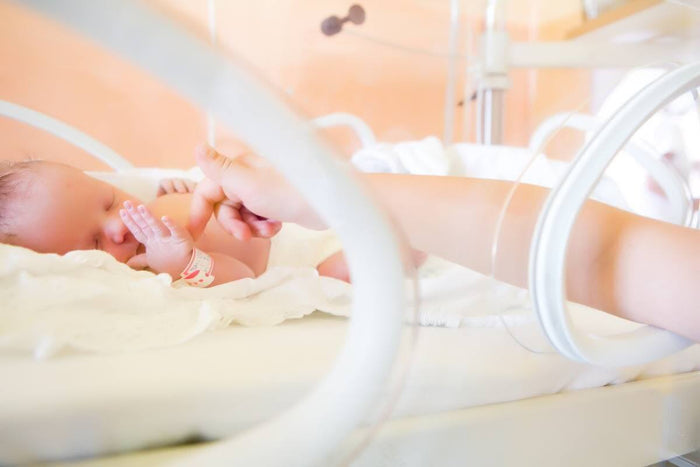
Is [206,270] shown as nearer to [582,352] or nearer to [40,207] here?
[40,207]

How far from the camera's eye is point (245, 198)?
1.35 feet

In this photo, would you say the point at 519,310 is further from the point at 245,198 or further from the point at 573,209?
the point at 245,198

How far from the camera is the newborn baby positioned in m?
0.61

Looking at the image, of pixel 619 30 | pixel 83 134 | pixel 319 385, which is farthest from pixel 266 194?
pixel 619 30

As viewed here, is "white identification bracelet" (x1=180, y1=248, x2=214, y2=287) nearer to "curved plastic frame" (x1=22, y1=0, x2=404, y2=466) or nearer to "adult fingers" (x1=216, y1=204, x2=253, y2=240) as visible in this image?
"adult fingers" (x1=216, y1=204, x2=253, y2=240)

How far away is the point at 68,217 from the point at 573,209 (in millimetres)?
584

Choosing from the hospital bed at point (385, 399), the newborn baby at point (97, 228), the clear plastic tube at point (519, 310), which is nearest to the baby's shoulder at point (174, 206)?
the newborn baby at point (97, 228)

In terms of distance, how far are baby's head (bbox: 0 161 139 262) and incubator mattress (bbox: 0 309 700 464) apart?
10.8 inches

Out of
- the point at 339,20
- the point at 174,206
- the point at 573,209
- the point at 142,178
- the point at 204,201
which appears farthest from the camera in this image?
the point at 339,20

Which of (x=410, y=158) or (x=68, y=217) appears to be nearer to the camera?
(x=68, y=217)

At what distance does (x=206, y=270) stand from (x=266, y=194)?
0.31 metres

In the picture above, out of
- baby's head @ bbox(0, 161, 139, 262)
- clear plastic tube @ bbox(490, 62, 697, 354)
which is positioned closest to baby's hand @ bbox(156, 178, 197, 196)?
baby's head @ bbox(0, 161, 139, 262)

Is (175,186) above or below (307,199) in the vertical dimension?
above

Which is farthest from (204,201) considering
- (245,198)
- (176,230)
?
(245,198)
